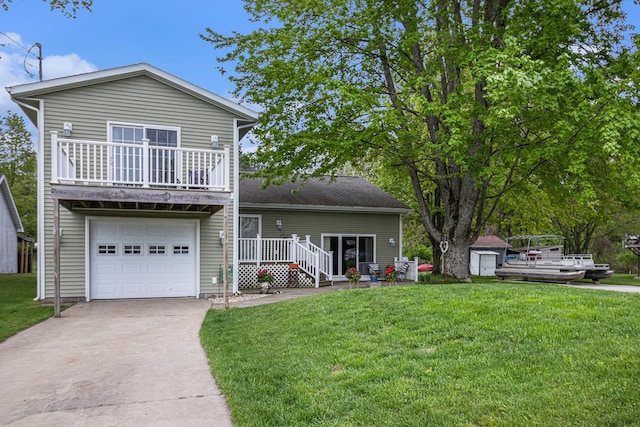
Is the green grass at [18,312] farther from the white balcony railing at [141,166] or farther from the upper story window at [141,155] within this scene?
the upper story window at [141,155]

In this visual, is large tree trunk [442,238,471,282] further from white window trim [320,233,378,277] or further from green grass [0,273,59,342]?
green grass [0,273,59,342]

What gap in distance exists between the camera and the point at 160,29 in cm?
1969

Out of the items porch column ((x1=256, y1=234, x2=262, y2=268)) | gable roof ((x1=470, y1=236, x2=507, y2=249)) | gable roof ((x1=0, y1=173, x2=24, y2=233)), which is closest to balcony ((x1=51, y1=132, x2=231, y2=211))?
porch column ((x1=256, y1=234, x2=262, y2=268))

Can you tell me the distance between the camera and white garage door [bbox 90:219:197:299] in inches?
488

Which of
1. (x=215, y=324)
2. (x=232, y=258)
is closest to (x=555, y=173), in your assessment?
(x=232, y=258)

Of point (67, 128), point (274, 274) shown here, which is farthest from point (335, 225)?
point (67, 128)

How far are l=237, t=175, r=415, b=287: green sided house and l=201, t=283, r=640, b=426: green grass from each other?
8.44m

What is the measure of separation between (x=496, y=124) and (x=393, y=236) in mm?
8376

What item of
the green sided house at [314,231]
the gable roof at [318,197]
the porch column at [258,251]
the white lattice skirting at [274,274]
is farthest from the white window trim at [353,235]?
the porch column at [258,251]

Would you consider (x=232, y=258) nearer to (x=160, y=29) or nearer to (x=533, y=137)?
(x=533, y=137)

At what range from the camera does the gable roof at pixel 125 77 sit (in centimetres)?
1154

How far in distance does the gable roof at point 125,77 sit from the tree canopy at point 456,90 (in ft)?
7.09

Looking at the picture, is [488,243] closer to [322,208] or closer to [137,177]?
[322,208]

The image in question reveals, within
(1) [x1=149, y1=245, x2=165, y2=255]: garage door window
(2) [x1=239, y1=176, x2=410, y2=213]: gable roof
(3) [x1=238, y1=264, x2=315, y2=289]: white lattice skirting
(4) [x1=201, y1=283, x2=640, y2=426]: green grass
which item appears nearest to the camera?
(4) [x1=201, y1=283, x2=640, y2=426]: green grass
